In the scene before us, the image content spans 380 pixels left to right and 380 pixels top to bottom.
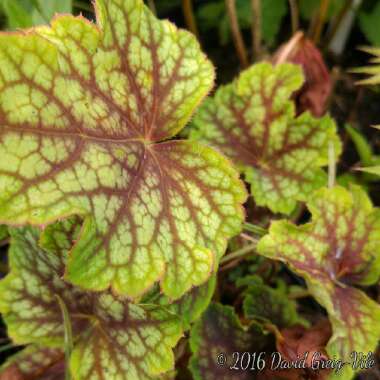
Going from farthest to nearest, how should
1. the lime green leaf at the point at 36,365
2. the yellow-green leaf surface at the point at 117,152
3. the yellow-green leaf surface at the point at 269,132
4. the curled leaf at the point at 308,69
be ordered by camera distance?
the curled leaf at the point at 308,69
the yellow-green leaf surface at the point at 269,132
the lime green leaf at the point at 36,365
the yellow-green leaf surface at the point at 117,152

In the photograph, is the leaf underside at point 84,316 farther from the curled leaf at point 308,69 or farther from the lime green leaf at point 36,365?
the curled leaf at point 308,69

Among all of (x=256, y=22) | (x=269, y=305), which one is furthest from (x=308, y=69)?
(x=269, y=305)

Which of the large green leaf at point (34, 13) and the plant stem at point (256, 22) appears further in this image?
the plant stem at point (256, 22)

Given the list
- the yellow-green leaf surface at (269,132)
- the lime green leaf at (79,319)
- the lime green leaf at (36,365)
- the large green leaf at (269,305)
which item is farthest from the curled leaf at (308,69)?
the lime green leaf at (36,365)

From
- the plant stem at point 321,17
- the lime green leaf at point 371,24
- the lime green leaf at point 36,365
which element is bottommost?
the lime green leaf at point 36,365

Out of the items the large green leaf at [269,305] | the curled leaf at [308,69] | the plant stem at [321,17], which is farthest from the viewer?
the plant stem at [321,17]

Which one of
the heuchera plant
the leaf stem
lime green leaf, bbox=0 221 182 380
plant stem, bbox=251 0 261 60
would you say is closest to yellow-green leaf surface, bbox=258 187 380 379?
the heuchera plant
